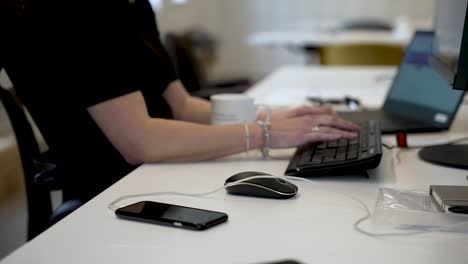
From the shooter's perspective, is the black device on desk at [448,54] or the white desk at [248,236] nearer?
the white desk at [248,236]

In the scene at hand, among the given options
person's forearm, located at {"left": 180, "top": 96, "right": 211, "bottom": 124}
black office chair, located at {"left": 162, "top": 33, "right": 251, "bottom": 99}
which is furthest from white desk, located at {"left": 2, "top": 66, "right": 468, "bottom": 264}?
black office chair, located at {"left": 162, "top": 33, "right": 251, "bottom": 99}

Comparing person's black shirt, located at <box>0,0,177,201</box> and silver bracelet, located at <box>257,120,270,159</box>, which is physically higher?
person's black shirt, located at <box>0,0,177,201</box>

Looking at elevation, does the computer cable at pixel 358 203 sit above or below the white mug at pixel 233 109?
below

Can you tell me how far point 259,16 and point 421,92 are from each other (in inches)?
181

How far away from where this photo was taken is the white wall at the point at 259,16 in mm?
6129

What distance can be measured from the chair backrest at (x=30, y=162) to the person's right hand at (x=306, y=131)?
0.55 meters

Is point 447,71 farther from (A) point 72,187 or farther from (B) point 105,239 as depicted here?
(A) point 72,187

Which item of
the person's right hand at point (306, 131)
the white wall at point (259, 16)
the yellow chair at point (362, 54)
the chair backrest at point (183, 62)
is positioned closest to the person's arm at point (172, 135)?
the person's right hand at point (306, 131)

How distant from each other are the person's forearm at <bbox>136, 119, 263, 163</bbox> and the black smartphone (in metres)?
0.31

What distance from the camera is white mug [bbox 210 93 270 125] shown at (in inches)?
62.9

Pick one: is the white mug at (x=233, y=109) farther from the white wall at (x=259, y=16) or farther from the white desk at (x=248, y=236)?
the white wall at (x=259, y=16)

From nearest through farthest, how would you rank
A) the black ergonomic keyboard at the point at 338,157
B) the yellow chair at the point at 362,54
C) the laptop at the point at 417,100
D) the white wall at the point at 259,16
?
the black ergonomic keyboard at the point at 338,157
the laptop at the point at 417,100
the yellow chair at the point at 362,54
the white wall at the point at 259,16

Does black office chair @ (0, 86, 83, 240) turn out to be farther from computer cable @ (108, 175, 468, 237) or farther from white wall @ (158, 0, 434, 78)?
white wall @ (158, 0, 434, 78)

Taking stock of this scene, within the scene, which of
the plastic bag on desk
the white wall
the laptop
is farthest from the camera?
the white wall
